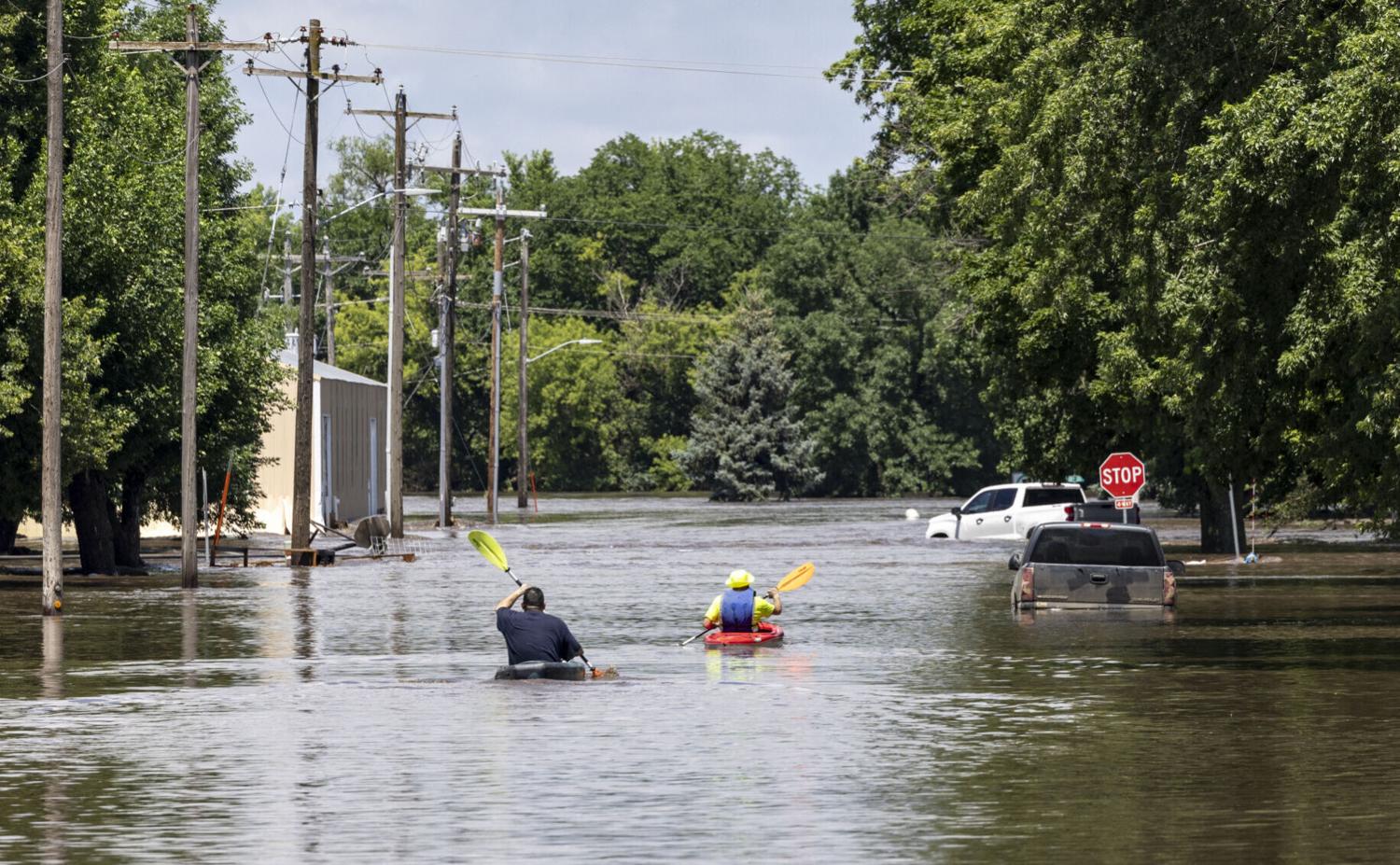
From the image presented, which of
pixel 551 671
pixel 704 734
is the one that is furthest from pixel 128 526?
pixel 704 734

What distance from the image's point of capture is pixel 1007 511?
6309cm

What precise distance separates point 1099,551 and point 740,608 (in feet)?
22.6

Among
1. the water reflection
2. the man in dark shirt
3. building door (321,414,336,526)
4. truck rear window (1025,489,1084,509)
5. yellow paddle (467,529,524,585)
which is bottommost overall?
the water reflection

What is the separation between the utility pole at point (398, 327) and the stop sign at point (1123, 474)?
A: 65.3 feet

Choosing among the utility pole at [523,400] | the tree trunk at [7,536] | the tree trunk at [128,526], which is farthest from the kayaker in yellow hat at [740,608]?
the utility pole at [523,400]

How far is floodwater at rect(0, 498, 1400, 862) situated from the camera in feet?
42.9

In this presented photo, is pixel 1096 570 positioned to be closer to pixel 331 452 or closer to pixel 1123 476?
pixel 1123 476

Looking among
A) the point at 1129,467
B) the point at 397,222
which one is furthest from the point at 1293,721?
the point at 397,222

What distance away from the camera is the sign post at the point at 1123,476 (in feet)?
162

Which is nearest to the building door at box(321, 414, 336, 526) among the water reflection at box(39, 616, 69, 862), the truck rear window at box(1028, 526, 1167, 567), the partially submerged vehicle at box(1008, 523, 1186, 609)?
the partially submerged vehicle at box(1008, 523, 1186, 609)

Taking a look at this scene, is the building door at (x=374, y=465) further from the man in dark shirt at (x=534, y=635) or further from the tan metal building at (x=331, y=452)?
the man in dark shirt at (x=534, y=635)

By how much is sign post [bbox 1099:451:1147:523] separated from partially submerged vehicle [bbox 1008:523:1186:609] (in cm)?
1687

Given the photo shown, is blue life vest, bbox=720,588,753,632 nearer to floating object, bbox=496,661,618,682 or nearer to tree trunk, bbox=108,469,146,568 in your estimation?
floating object, bbox=496,661,618,682

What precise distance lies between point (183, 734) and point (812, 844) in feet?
25.2
